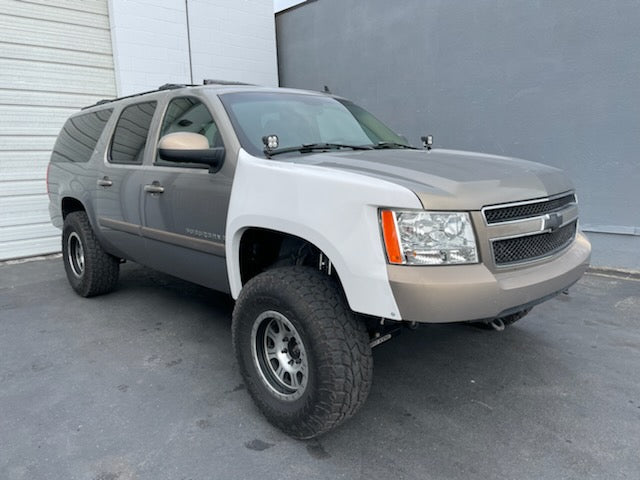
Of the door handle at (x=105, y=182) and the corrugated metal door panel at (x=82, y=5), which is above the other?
the corrugated metal door panel at (x=82, y=5)

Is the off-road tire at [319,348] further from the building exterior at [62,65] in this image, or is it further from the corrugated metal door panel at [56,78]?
the corrugated metal door panel at [56,78]

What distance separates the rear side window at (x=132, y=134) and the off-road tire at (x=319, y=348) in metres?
2.03

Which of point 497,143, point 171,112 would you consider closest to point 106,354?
point 171,112

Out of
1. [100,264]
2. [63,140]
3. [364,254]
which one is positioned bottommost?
[100,264]

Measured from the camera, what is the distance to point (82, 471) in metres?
2.28

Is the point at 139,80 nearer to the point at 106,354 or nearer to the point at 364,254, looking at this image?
the point at 106,354

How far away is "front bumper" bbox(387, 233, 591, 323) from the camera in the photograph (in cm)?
205

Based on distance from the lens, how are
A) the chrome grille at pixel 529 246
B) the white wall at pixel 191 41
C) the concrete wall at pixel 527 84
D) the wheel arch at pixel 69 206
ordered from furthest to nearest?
the white wall at pixel 191 41
the concrete wall at pixel 527 84
the wheel arch at pixel 69 206
the chrome grille at pixel 529 246

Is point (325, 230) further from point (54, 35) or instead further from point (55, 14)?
point (55, 14)

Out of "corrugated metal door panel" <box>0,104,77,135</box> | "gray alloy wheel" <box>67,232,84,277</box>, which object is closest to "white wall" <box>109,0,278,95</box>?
"corrugated metal door panel" <box>0,104,77,135</box>

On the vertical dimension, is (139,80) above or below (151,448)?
above

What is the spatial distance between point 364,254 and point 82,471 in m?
1.72

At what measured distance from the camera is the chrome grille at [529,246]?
229 centimetres

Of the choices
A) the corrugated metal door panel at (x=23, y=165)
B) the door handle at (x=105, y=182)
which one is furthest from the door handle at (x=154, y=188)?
the corrugated metal door panel at (x=23, y=165)
